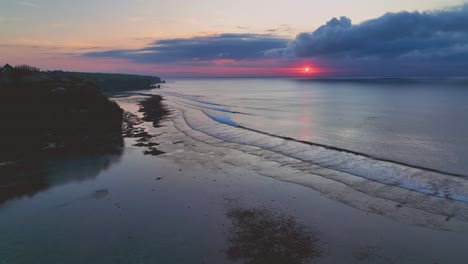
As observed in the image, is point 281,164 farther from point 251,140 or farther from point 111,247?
point 111,247

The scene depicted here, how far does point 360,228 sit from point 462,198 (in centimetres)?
810

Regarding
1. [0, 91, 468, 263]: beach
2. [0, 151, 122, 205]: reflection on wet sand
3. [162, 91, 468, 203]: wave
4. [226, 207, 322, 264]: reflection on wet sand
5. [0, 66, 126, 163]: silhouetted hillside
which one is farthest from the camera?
[0, 66, 126, 163]: silhouetted hillside

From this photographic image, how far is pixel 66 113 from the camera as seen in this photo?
39.7 metres

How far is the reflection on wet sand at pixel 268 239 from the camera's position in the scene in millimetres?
12506

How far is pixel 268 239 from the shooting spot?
13.8m

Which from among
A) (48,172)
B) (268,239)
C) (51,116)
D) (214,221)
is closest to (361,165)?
(268,239)

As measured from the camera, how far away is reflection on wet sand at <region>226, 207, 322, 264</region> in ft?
41.0

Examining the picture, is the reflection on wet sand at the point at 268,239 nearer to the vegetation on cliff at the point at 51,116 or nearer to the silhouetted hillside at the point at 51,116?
the silhouetted hillside at the point at 51,116

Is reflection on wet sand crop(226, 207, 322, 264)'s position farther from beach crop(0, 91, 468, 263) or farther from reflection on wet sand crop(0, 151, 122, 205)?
reflection on wet sand crop(0, 151, 122, 205)

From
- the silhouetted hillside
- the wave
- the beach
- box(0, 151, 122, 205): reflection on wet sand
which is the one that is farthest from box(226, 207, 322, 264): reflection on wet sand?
the silhouetted hillside

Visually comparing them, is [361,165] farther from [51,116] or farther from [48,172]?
[51,116]

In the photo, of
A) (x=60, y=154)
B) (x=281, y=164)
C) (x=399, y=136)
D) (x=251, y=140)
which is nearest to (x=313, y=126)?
(x=399, y=136)

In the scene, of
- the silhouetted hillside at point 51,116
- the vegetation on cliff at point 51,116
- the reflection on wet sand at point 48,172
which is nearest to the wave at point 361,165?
the vegetation on cliff at point 51,116

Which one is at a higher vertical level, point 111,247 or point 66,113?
point 66,113
